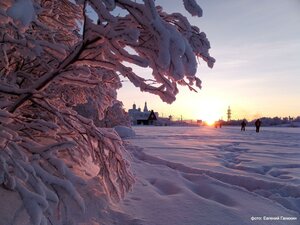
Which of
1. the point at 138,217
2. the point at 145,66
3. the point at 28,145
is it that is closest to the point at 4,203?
the point at 28,145

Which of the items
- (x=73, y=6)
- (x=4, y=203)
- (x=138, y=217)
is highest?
(x=73, y=6)

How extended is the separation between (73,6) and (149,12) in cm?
217

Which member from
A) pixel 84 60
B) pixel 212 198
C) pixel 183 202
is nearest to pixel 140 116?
pixel 212 198

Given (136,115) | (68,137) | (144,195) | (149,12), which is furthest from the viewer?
(136,115)

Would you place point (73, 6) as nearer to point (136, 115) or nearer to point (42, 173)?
point (42, 173)

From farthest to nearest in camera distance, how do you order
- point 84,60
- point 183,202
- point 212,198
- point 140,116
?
point 140,116, point 212,198, point 183,202, point 84,60

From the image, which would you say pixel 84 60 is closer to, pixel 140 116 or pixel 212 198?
pixel 212 198

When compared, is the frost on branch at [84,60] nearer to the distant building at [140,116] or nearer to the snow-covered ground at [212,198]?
the snow-covered ground at [212,198]

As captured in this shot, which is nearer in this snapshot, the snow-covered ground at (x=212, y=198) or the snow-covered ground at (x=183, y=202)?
the snow-covered ground at (x=183, y=202)

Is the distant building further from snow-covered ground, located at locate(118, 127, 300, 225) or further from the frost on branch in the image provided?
the frost on branch

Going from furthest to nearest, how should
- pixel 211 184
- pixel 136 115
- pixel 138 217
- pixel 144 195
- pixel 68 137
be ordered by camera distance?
pixel 136 115 < pixel 211 184 < pixel 144 195 < pixel 68 137 < pixel 138 217

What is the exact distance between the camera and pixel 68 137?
10.0 feet

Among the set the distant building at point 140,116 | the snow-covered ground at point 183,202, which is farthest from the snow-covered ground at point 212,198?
the distant building at point 140,116

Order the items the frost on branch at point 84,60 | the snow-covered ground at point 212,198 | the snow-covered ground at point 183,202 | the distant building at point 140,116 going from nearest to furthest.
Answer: the frost on branch at point 84,60
the snow-covered ground at point 183,202
the snow-covered ground at point 212,198
the distant building at point 140,116
